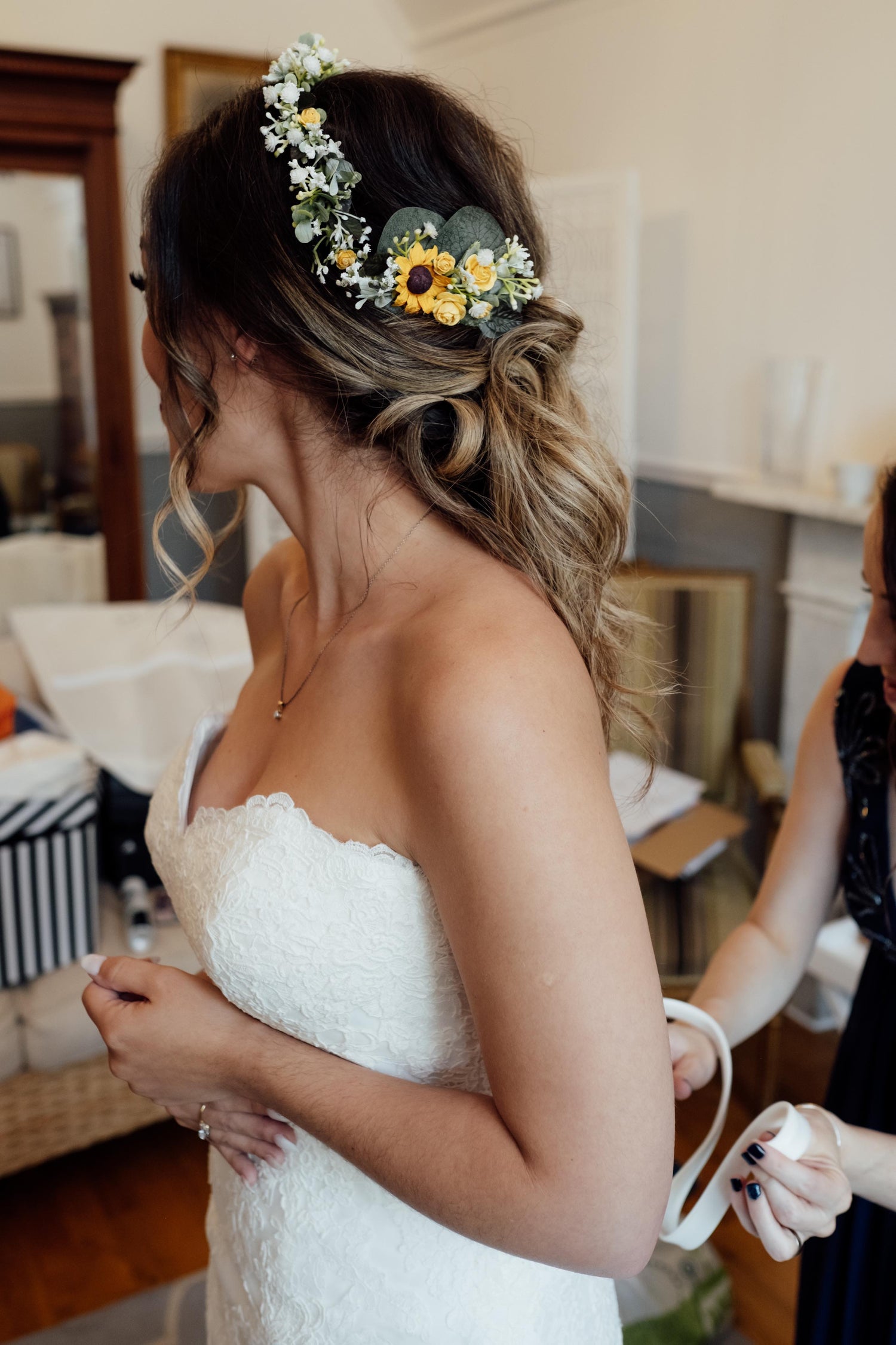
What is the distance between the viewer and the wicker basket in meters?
2.09

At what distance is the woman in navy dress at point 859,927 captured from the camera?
110 cm

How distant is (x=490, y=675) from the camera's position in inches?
28.3

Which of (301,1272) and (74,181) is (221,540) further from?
(74,181)

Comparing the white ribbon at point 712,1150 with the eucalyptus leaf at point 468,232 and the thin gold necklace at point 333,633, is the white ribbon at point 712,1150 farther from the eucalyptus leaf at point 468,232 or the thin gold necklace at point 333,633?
the eucalyptus leaf at point 468,232

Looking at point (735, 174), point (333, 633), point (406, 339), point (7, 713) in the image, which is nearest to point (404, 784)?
point (333, 633)

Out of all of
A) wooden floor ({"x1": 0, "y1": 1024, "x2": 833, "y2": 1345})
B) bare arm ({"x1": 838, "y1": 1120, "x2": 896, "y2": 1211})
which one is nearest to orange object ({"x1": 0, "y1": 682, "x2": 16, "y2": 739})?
wooden floor ({"x1": 0, "y1": 1024, "x2": 833, "y2": 1345})

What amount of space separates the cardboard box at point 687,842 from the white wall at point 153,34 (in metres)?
2.04

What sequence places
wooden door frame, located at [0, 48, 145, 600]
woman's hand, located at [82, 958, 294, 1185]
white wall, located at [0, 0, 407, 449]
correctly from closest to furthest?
woman's hand, located at [82, 958, 294, 1185] < wooden door frame, located at [0, 48, 145, 600] < white wall, located at [0, 0, 407, 449]

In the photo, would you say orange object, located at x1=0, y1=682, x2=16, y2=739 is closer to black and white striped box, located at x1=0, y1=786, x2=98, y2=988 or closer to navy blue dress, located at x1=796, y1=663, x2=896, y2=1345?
black and white striped box, located at x1=0, y1=786, x2=98, y2=988

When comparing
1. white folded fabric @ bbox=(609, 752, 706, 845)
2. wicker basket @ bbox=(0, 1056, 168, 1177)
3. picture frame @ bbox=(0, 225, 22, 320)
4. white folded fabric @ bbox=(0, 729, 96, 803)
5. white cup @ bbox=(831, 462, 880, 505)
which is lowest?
wicker basket @ bbox=(0, 1056, 168, 1177)

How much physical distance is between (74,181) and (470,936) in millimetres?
3348

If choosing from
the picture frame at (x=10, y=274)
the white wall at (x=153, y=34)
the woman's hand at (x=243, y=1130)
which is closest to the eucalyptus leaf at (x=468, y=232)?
the woman's hand at (x=243, y=1130)

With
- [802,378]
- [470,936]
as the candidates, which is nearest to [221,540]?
[470,936]

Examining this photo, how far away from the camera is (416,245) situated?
803 millimetres
